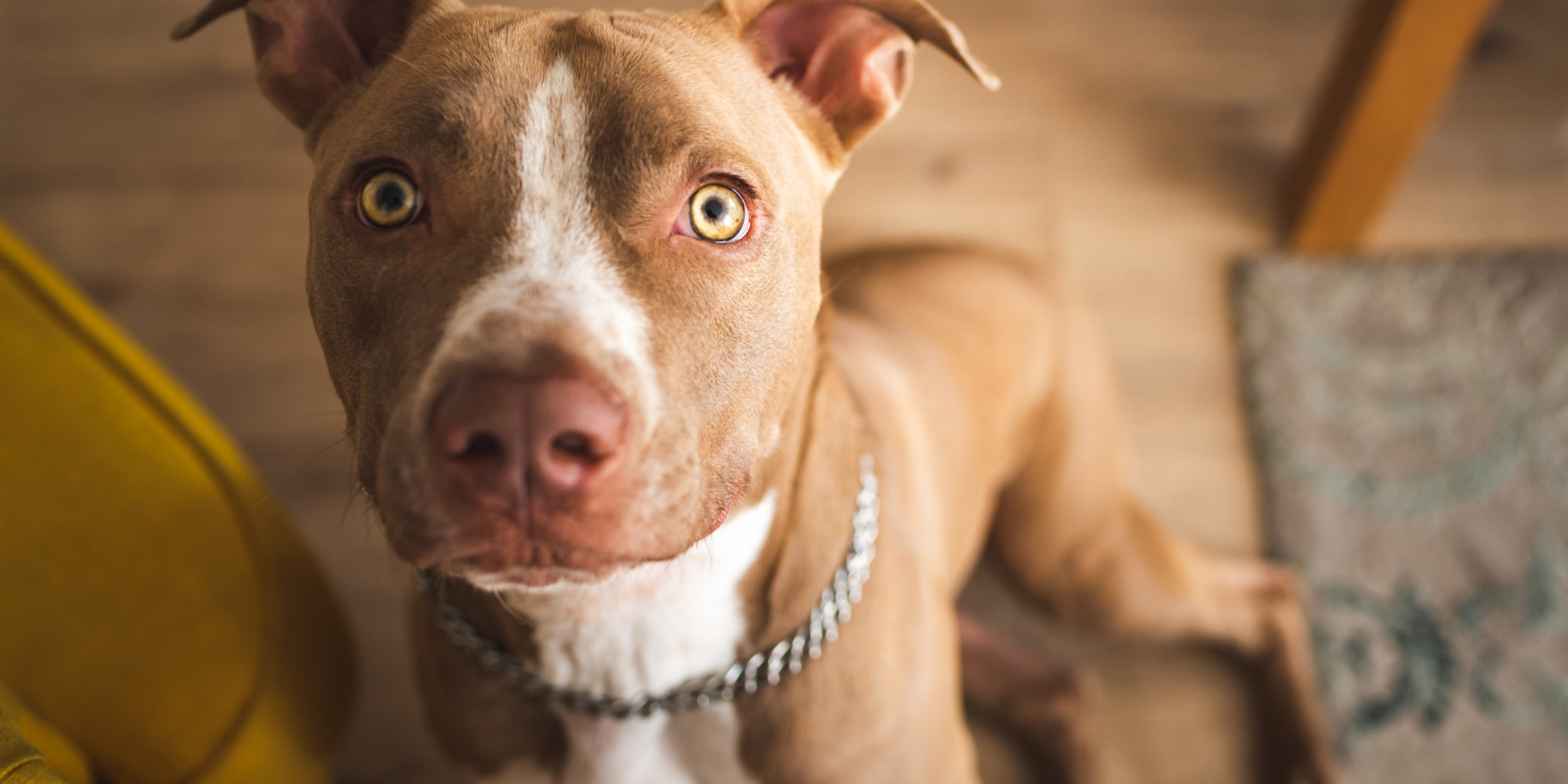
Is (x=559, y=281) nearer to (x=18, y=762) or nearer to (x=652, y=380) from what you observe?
(x=652, y=380)

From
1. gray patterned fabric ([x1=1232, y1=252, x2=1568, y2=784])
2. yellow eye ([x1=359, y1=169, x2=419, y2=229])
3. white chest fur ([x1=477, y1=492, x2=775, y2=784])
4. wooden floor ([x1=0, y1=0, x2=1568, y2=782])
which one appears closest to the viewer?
yellow eye ([x1=359, y1=169, x2=419, y2=229])

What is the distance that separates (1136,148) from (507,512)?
9.24 feet

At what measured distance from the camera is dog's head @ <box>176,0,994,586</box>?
99 cm

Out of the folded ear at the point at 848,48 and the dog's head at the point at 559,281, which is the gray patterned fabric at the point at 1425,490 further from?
the dog's head at the point at 559,281

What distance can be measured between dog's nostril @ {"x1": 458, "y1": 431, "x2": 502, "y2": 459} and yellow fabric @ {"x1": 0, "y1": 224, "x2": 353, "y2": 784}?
40.7 inches

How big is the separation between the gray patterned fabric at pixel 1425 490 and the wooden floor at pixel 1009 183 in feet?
0.46

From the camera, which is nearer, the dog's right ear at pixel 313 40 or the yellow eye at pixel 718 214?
the yellow eye at pixel 718 214

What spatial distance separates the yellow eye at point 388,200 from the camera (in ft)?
3.70

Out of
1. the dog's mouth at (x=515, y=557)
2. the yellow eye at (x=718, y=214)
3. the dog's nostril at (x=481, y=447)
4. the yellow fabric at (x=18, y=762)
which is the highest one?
the yellow eye at (x=718, y=214)

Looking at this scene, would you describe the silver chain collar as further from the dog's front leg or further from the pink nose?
the dog's front leg

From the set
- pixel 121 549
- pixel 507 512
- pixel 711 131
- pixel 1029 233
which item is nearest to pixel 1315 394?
pixel 1029 233

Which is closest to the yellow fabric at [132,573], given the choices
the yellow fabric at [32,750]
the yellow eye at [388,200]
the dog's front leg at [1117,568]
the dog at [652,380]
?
the yellow fabric at [32,750]

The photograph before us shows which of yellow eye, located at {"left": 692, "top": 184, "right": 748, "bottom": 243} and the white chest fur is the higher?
yellow eye, located at {"left": 692, "top": 184, "right": 748, "bottom": 243}

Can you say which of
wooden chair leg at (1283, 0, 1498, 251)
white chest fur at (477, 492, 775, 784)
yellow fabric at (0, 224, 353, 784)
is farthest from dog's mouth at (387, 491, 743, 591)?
wooden chair leg at (1283, 0, 1498, 251)
